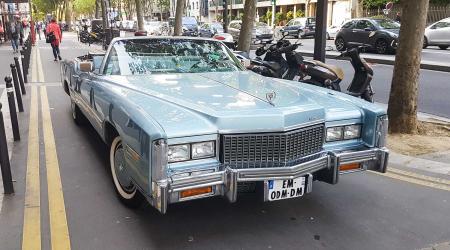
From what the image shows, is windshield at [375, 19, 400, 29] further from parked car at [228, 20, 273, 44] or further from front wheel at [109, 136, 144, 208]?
front wheel at [109, 136, 144, 208]

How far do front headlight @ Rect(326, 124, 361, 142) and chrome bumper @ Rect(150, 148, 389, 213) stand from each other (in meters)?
0.21

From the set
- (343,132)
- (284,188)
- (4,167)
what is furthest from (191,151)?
(4,167)

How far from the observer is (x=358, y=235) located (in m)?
3.81

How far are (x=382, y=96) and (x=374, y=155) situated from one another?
717cm

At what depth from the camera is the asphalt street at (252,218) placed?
12.1ft

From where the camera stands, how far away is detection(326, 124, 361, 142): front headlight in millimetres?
4030

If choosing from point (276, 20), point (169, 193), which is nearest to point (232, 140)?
point (169, 193)

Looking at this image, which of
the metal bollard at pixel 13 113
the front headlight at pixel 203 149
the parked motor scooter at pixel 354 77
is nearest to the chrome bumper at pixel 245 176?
the front headlight at pixel 203 149

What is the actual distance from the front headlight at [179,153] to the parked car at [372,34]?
Result: 55.7ft

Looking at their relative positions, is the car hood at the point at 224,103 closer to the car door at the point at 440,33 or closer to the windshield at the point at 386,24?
the windshield at the point at 386,24

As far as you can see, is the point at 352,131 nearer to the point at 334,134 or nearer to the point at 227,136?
the point at 334,134

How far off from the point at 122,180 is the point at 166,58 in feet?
5.48

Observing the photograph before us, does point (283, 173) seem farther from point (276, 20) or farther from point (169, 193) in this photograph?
point (276, 20)

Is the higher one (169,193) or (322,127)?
(322,127)
